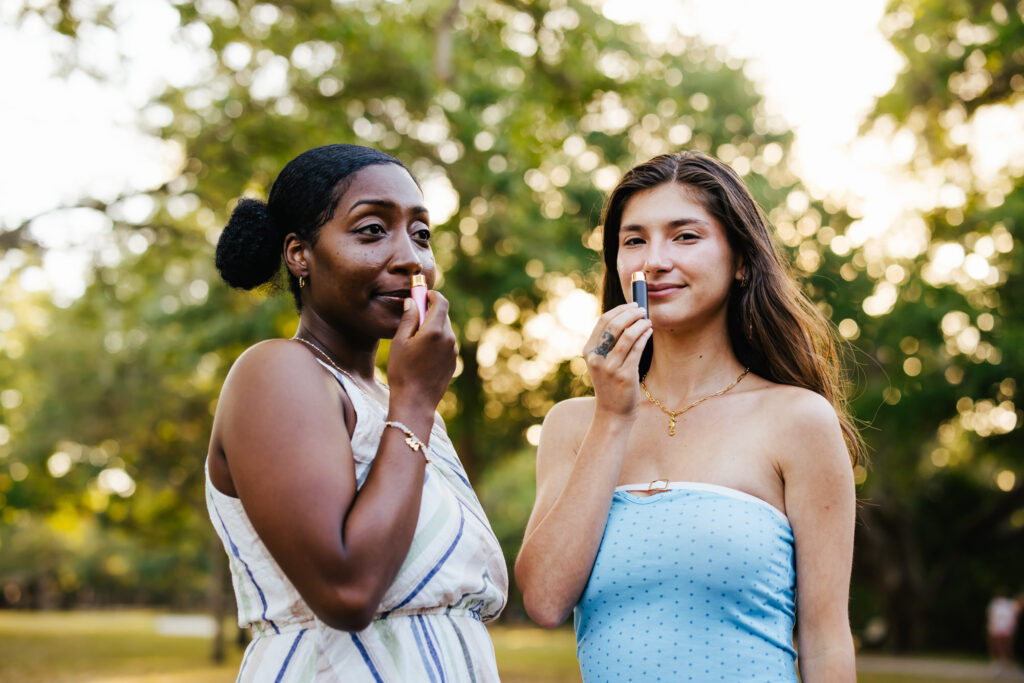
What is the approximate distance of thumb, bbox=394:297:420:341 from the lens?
2.14 meters

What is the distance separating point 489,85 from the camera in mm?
13086

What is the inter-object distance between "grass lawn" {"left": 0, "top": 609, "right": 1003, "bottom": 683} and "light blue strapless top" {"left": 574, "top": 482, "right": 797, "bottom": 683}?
17.2 metres

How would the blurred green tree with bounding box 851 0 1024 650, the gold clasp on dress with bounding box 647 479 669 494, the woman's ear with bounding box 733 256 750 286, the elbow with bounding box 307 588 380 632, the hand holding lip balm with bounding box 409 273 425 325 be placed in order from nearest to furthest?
the elbow with bounding box 307 588 380 632 < the hand holding lip balm with bounding box 409 273 425 325 < the gold clasp on dress with bounding box 647 479 669 494 < the woman's ear with bounding box 733 256 750 286 < the blurred green tree with bounding box 851 0 1024 650

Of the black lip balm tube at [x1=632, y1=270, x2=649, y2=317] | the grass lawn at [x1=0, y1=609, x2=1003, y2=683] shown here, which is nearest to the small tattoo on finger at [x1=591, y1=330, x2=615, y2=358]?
the black lip balm tube at [x1=632, y1=270, x2=649, y2=317]

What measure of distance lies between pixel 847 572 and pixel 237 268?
173 cm

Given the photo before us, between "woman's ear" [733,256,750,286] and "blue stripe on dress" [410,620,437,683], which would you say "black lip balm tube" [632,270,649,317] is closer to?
"woman's ear" [733,256,750,286]

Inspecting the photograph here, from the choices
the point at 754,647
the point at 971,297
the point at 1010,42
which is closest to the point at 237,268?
the point at 754,647

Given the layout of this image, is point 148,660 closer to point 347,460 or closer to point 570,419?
point 570,419

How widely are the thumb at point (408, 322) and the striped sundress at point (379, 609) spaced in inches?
7.3

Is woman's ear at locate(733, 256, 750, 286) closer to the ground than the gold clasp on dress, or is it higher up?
higher up

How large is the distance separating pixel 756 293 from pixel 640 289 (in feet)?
1.54

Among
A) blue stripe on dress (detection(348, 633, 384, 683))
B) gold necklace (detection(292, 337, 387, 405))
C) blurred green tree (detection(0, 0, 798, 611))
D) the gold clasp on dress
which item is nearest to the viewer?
blue stripe on dress (detection(348, 633, 384, 683))

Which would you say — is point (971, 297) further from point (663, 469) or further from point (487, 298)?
point (663, 469)

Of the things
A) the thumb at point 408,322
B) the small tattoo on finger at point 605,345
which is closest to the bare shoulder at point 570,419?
the small tattoo on finger at point 605,345
